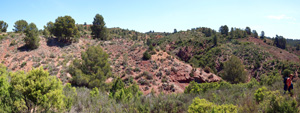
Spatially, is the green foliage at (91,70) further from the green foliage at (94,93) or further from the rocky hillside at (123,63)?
the green foliage at (94,93)

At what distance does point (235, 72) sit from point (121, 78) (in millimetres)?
19154

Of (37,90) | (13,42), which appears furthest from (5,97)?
(13,42)

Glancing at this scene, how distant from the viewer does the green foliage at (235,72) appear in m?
27.0

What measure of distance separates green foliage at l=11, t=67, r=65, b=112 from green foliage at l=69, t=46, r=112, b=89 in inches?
418

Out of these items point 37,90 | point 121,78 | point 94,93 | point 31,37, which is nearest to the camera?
point 37,90

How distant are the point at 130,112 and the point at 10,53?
90.4ft

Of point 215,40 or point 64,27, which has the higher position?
point 64,27

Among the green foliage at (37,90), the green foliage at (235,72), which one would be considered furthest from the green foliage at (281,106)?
the green foliage at (235,72)

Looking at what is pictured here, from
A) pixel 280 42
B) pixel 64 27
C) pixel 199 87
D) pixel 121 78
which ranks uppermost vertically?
pixel 64 27

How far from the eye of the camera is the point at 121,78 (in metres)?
22.3

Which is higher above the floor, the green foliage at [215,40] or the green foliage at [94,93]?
the green foliage at [215,40]

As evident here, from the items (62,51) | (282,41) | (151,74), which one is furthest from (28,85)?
(282,41)

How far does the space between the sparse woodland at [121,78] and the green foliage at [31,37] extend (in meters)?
0.15

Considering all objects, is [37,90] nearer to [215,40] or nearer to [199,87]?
[199,87]
